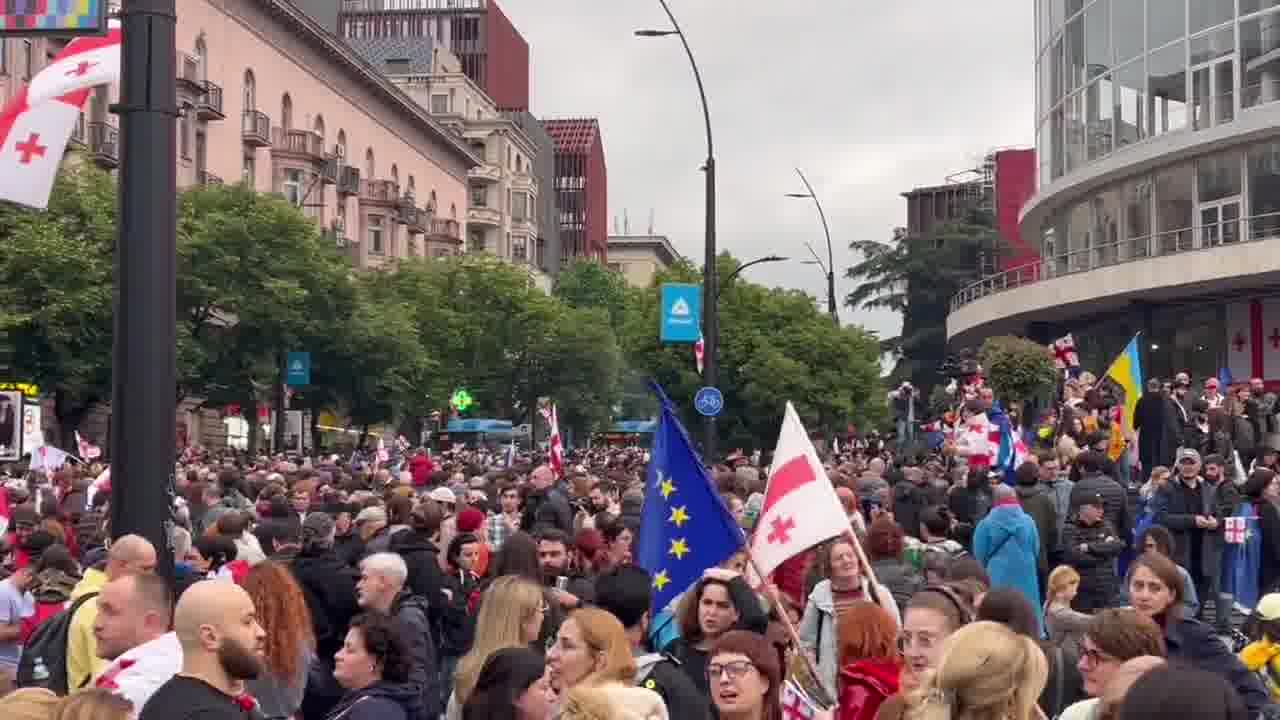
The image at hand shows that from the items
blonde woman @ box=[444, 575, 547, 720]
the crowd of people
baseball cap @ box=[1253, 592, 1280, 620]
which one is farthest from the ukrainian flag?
blonde woman @ box=[444, 575, 547, 720]

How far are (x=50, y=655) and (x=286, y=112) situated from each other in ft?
210

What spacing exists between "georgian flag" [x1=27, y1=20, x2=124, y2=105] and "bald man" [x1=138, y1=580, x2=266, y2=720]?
5550 millimetres

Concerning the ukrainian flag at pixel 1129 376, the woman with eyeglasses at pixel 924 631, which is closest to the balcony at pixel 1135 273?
the ukrainian flag at pixel 1129 376

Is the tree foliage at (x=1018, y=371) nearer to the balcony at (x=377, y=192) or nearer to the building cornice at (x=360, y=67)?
the building cornice at (x=360, y=67)

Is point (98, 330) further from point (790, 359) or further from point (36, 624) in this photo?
point (36, 624)

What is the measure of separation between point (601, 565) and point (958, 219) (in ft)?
271

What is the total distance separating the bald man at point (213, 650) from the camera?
6121 mm

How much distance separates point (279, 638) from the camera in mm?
8289

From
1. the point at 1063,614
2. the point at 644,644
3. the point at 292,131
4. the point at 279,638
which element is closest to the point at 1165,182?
the point at 292,131

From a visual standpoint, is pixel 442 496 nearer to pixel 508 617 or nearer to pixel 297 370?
pixel 508 617

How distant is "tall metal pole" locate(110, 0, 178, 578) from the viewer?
8.61 metres

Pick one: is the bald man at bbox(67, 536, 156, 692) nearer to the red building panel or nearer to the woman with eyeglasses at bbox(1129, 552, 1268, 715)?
the woman with eyeglasses at bbox(1129, 552, 1268, 715)

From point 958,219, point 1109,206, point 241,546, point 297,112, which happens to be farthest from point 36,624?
point 958,219

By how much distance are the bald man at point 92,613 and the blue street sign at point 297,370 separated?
41.6m
